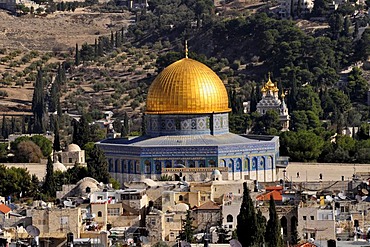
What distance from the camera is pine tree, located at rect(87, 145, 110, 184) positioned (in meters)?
51.1

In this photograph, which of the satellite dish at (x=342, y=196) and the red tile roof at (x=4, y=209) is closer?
the red tile roof at (x=4, y=209)

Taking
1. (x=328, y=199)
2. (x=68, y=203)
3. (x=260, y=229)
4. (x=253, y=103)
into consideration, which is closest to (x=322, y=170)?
(x=328, y=199)

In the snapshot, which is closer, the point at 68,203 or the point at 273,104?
the point at 68,203

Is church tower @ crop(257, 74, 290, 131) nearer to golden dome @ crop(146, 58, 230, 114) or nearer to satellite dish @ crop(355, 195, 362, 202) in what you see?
golden dome @ crop(146, 58, 230, 114)

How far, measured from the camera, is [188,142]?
54.3 metres

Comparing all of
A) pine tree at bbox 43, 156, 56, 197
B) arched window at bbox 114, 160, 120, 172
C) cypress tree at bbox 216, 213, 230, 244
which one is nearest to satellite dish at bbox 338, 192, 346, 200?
cypress tree at bbox 216, 213, 230, 244

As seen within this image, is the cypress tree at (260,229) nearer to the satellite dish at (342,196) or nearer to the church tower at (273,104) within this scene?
Answer: the satellite dish at (342,196)

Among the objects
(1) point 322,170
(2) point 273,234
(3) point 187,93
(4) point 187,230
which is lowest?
(1) point 322,170

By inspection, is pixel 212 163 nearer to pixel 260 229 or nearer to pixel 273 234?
pixel 260 229

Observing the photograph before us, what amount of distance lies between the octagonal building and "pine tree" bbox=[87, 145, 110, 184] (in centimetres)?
200

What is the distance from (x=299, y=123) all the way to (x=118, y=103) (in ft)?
60.7

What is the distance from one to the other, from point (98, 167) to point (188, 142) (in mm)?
3957

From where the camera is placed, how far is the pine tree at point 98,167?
168 feet

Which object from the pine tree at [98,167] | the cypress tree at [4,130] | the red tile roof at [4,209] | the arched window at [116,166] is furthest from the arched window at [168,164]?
the cypress tree at [4,130]
